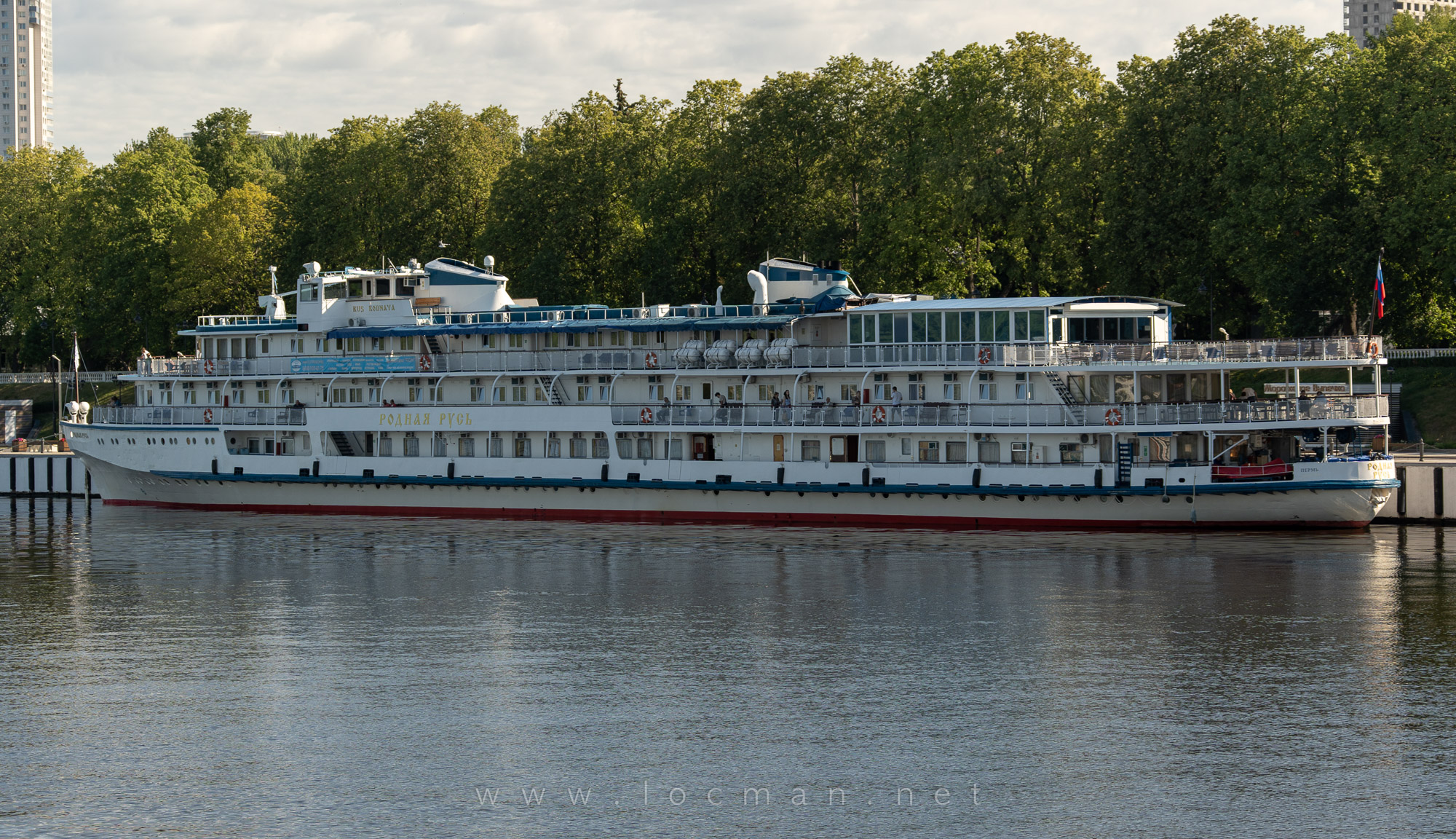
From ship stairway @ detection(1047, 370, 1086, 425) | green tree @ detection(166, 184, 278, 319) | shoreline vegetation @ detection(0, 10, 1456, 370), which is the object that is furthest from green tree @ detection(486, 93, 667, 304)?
ship stairway @ detection(1047, 370, 1086, 425)

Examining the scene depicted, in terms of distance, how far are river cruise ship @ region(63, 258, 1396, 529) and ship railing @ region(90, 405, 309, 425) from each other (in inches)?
4.4

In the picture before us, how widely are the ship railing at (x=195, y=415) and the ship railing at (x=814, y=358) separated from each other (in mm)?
1695

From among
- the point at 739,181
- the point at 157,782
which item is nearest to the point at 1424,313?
the point at 739,181

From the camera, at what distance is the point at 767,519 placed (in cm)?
5888

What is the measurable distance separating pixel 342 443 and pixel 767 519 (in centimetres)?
1922

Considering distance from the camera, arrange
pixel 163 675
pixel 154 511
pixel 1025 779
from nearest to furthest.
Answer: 1. pixel 1025 779
2. pixel 163 675
3. pixel 154 511

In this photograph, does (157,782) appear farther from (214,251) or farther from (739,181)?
(214,251)

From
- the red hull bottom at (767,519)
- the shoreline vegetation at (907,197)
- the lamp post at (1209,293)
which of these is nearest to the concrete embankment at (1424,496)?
the red hull bottom at (767,519)

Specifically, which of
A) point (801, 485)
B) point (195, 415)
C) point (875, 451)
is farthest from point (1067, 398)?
point (195, 415)

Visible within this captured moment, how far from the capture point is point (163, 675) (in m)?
31.9

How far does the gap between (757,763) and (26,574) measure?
3051 cm

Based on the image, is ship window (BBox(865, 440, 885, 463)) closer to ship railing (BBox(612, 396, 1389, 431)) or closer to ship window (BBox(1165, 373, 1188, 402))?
ship railing (BBox(612, 396, 1389, 431))

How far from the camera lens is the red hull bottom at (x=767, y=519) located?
173 ft

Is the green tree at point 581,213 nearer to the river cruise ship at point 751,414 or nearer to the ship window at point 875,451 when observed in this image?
the river cruise ship at point 751,414
